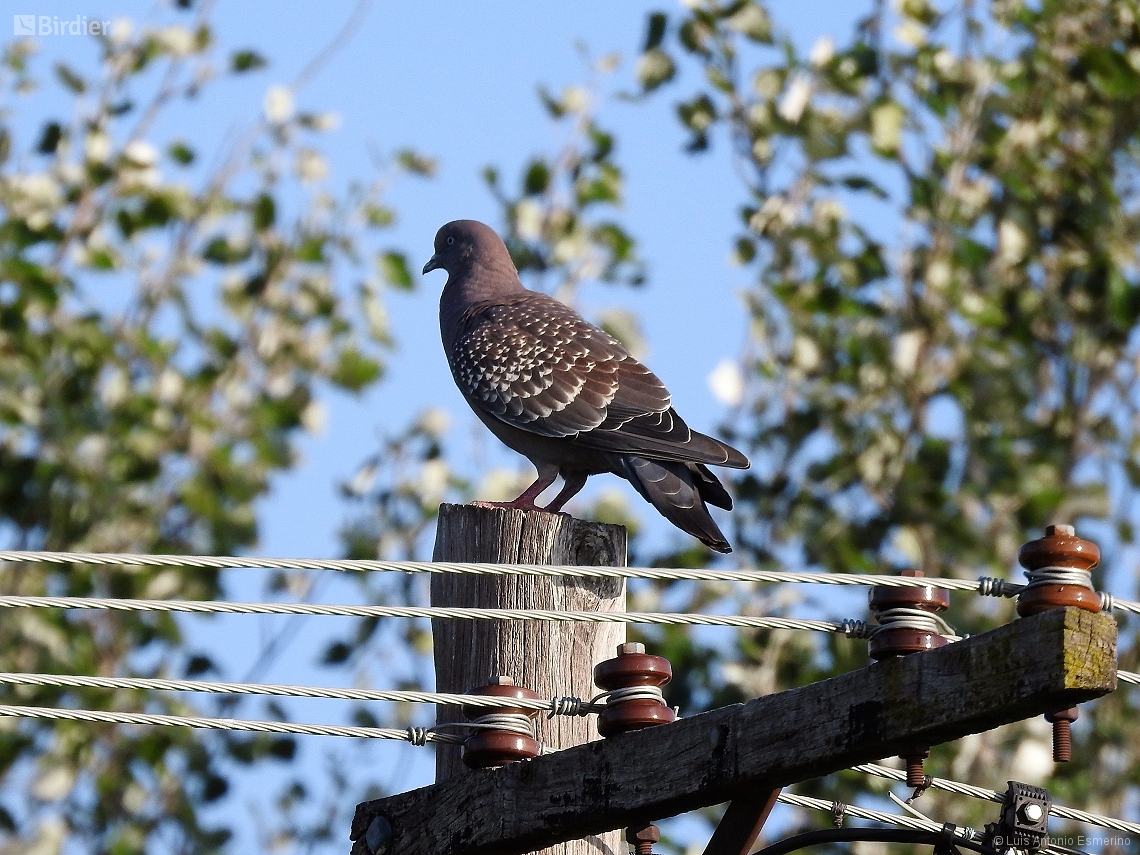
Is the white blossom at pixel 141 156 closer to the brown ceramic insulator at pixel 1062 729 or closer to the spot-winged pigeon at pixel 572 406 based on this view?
the spot-winged pigeon at pixel 572 406

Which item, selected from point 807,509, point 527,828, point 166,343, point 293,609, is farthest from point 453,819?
point 166,343

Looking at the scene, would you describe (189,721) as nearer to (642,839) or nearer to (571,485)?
(642,839)

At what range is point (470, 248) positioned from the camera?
7336 millimetres

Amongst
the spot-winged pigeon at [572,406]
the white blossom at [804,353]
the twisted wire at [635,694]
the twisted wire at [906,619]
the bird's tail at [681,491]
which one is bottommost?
the twisted wire at [635,694]

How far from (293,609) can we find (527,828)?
62 cm

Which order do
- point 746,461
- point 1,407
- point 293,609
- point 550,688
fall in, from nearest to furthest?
point 293,609 < point 550,688 < point 746,461 < point 1,407

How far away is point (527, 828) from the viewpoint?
344 cm

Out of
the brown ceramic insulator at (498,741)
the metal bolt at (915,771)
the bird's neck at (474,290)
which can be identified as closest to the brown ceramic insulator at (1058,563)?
the metal bolt at (915,771)

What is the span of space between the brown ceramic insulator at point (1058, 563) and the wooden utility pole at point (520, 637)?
115 cm

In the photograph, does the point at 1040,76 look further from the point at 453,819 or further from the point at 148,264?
the point at 453,819

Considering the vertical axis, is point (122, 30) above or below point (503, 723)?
above

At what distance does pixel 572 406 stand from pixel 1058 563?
3.19m

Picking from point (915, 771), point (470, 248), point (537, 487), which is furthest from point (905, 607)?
point (470, 248)

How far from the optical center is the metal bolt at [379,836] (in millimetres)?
3705
